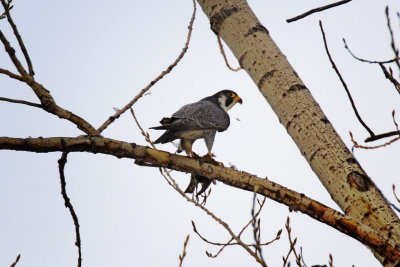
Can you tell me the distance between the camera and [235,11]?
2.90m

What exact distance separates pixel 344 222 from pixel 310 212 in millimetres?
185

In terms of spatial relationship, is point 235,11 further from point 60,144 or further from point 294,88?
point 60,144

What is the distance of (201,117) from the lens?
469 cm

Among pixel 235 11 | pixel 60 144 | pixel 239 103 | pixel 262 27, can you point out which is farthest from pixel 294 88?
pixel 239 103

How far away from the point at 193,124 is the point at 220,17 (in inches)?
66.5

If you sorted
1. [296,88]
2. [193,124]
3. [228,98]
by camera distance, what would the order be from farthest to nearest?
[228,98] < [193,124] < [296,88]

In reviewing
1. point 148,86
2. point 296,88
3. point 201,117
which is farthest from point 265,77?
point 201,117

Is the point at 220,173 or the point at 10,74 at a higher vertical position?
the point at 10,74

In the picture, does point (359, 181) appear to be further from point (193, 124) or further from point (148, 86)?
point (193, 124)

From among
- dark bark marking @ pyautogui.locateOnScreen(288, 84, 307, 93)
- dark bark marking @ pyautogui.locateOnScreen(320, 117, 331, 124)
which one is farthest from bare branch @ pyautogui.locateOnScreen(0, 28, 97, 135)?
dark bark marking @ pyautogui.locateOnScreen(320, 117, 331, 124)

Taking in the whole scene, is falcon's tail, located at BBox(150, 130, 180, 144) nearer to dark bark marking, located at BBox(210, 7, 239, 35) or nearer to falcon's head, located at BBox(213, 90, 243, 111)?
dark bark marking, located at BBox(210, 7, 239, 35)

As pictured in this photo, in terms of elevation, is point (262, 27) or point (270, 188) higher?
point (262, 27)

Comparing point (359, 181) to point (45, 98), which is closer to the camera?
point (359, 181)

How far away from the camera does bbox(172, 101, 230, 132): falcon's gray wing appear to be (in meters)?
4.45
